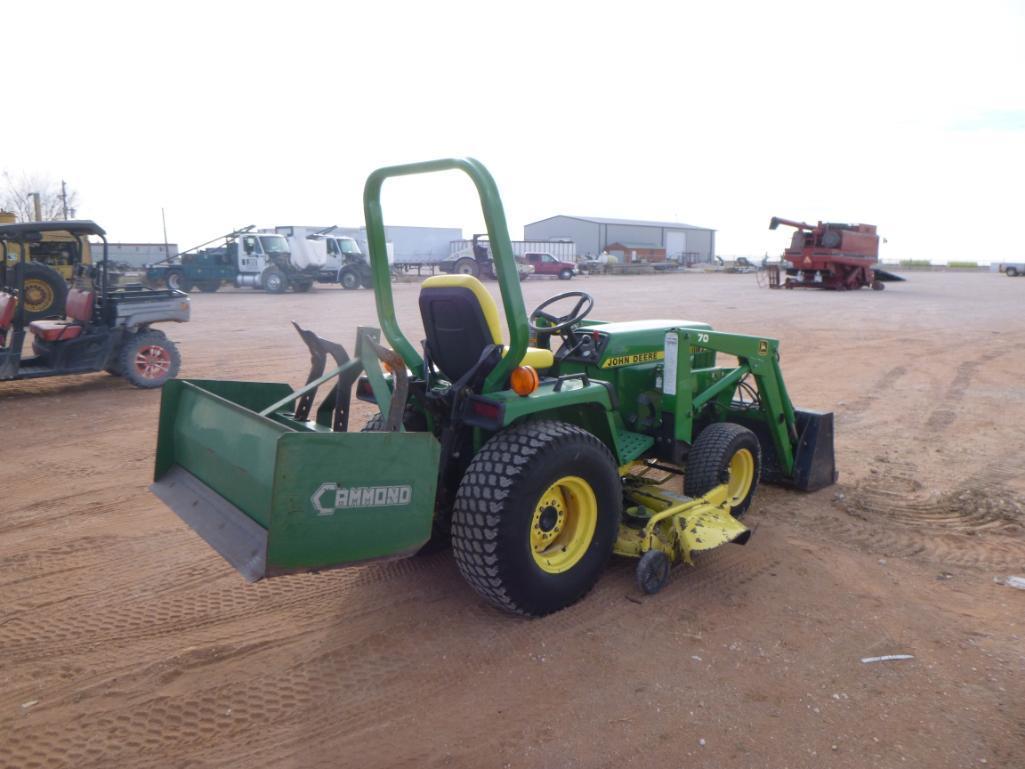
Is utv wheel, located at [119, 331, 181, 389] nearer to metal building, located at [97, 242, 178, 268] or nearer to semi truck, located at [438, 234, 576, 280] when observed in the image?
semi truck, located at [438, 234, 576, 280]

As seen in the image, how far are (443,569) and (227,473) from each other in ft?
4.05

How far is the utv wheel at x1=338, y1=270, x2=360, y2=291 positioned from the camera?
2728cm

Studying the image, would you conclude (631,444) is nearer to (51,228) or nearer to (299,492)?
(299,492)

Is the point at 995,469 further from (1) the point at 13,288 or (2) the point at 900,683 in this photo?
(1) the point at 13,288

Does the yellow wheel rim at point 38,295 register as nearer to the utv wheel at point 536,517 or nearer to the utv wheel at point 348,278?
the utv wheel at point 536,517

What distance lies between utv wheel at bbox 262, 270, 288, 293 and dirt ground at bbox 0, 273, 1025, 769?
20.9 m

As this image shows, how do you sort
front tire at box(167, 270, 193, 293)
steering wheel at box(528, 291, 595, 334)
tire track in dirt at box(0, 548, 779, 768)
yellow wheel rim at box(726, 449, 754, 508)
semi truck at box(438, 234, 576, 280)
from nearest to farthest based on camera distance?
tire track in dirt at box(0, 548, 779, 768), steering wheel at box(528, 291, 595, 334), yellow wheel rim at box(726, 449, 754, 508), front tire at box(167, 270, 193, 293), semi truck at box(438, 234, 576, 280)

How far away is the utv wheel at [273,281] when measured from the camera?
2598cm

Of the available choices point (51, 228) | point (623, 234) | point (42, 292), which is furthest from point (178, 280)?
point (623, 234)

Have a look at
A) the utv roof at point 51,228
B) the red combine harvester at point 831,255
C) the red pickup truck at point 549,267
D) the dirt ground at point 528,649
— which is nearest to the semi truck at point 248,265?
the red pickup truck at point 549,267

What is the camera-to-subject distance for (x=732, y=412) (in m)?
5.39

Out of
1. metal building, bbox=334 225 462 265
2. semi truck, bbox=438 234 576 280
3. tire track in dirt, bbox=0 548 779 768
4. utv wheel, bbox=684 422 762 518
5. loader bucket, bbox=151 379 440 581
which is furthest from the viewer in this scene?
metal building, bbox=334 225 462 265

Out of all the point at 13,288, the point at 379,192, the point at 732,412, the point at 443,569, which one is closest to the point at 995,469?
the point at 732,412

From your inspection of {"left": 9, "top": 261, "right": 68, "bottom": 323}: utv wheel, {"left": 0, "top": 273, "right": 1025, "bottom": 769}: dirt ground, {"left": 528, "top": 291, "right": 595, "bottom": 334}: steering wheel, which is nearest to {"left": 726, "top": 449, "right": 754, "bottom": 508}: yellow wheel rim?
{"left": 0, "top": 273, "right": 1025, "bottom": 769}: dirt ground
